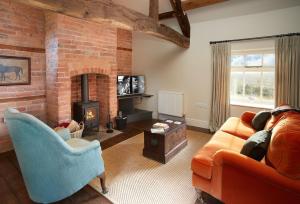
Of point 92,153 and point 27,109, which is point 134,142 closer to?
point 92,153

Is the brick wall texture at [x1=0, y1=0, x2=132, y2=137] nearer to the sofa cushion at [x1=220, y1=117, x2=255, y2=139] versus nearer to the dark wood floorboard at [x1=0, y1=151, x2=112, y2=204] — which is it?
the dark wood floorboard at [x1=0, y1=151, x2=112, y2=204]

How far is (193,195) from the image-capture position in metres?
2.19

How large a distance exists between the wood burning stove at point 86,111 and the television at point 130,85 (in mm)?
1078

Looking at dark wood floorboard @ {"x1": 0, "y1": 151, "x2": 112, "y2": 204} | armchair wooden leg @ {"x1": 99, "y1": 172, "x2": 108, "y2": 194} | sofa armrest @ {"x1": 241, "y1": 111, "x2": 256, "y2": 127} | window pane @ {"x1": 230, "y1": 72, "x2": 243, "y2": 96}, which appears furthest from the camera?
window pane @ {"x1": 230, "y1": 72, "x2": 243, "y2": 96}

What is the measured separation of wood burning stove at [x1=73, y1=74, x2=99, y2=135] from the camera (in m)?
3.95

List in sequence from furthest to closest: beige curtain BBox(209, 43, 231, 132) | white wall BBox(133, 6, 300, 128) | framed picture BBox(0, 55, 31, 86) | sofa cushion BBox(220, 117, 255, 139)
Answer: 1. beige curtain BBox(209, 43, 231, 132)
2. white wall BBox(133, 6, 300, 128)
3. framed picture BBox(0, 55, 31, 86)
4. sofa cushion BBox(220, 117, 255, 139)

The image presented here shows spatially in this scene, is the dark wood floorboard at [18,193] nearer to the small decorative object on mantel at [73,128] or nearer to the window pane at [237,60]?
the small decorative object on mantel at [73,128]

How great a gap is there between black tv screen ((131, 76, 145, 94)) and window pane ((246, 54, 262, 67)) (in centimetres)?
277

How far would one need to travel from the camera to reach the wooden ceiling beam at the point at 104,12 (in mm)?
2129

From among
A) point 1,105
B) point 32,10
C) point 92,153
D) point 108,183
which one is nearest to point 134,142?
point 108,183

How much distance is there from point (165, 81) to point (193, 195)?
3.56 meters

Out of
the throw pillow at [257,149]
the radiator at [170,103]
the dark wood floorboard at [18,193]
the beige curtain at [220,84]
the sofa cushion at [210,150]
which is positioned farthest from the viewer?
the radiator at [170,103]

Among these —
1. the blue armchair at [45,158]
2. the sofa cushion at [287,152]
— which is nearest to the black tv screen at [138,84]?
the blue armchair at [45,158]

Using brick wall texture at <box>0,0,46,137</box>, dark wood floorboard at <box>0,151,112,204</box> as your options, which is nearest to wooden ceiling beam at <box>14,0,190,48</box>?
brick wall texture at <box>0,0,46,137</box>
